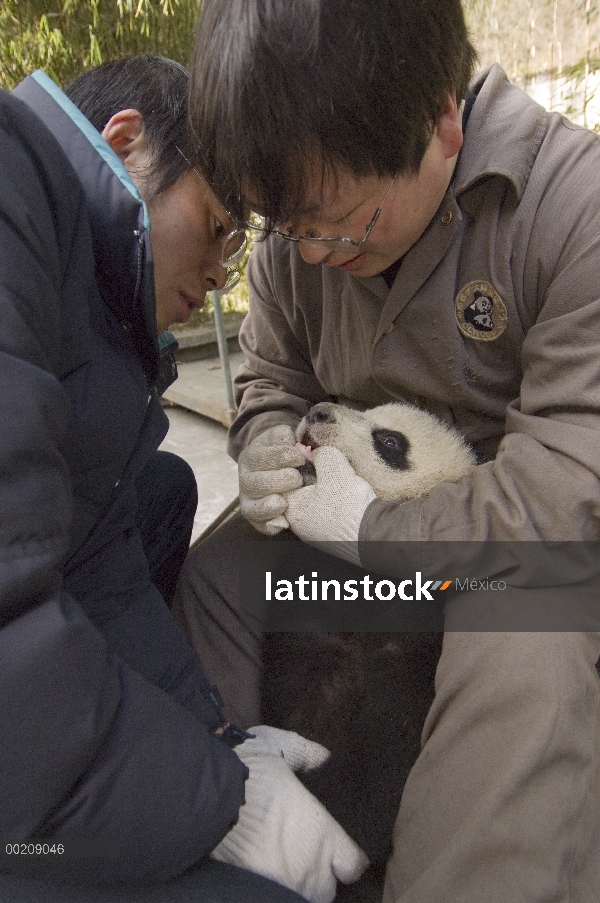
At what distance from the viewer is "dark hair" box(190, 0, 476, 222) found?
0.71 m

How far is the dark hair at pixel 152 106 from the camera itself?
35.6 inches

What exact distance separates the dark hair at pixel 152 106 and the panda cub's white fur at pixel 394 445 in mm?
432

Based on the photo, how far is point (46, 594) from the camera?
671mm

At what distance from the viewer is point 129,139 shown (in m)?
0.90

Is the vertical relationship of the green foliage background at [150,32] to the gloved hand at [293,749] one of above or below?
above

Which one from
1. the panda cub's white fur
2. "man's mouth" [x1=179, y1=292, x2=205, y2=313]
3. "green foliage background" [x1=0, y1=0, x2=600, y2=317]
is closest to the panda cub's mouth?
the panda cub's white fur

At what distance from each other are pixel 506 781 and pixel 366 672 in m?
0.34

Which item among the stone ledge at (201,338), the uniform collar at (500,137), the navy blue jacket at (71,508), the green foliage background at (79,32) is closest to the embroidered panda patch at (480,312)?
the uniform collar at (500,137)

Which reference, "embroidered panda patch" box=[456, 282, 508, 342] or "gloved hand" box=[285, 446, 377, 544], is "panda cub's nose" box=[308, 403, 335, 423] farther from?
"embroidered panda patch" box=[456, 282, 508, 342]

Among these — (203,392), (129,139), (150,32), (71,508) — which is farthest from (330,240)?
(203,392)

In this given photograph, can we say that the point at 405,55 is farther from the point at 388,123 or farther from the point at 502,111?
the point at 502,111

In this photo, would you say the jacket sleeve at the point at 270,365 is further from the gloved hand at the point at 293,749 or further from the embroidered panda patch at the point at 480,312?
the gloved hand at the point at 293,749

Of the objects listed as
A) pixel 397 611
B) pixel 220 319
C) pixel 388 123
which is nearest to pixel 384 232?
pixel 388 123

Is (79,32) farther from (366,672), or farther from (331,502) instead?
(366,672)
